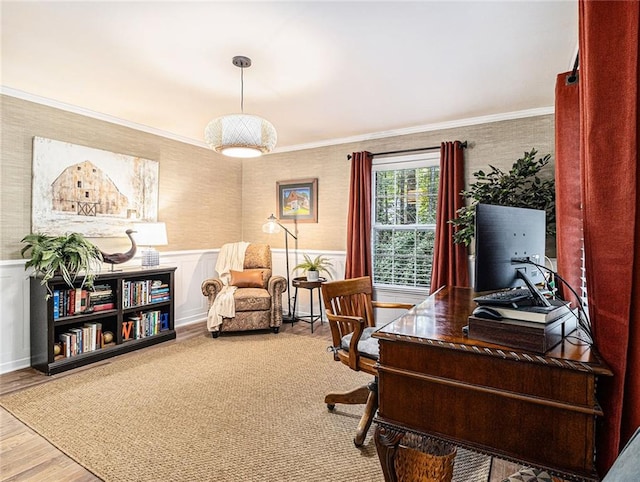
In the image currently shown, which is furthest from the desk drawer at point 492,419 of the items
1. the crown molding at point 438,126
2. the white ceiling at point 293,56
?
the crown molding at point 438,126

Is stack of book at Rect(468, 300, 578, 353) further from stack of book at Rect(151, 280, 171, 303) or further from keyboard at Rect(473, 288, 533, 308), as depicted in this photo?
stack of book at Rect(151, 280, 171, 303)

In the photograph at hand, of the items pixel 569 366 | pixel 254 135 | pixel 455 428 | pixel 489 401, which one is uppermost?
pixel 254 135

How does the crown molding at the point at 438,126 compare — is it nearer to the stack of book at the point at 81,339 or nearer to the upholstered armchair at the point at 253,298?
the upholstered armchair at the point at 253,298

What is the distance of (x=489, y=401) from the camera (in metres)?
1.14

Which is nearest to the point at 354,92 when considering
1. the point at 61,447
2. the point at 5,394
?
the point at 61,447

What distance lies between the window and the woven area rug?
1.55 m

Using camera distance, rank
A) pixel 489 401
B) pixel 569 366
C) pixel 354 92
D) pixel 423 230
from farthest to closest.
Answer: pixel 423 230 → pixel 354 92 → pixel 489 401 → pixel 569 366

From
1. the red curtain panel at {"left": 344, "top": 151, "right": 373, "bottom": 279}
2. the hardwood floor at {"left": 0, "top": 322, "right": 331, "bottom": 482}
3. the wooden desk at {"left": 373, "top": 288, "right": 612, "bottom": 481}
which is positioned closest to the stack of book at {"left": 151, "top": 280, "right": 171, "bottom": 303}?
the hardwood floor at {"left": 0, "top": 322, "right": 331, "bottom": 482}

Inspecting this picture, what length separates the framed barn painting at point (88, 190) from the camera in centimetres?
339

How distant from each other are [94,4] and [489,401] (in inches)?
107

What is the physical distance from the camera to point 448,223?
3893mm

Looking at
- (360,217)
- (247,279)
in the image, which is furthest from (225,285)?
(360,217)

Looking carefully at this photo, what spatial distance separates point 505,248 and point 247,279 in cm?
368

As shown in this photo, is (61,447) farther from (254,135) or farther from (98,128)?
(98,128)
